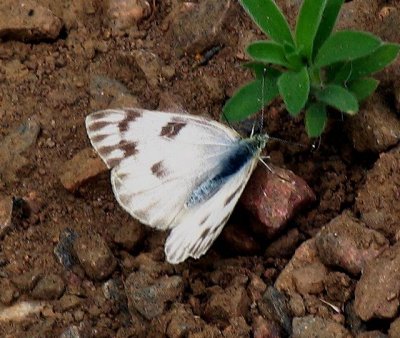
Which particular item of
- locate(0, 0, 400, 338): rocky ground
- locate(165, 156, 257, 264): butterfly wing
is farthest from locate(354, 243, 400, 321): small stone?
locate(165, 156, 257, 264): butterfly wing

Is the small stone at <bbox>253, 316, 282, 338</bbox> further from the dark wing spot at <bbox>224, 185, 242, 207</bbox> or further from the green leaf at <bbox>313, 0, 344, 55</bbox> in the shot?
the green leaf at <bbox>313, 0, 344, 55</bbox>

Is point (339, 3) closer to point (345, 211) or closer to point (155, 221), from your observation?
point (345, 211)

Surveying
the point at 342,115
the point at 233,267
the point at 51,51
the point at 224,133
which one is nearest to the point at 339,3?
the point at 342,115

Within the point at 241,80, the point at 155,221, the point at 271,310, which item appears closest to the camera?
the point at 271,310

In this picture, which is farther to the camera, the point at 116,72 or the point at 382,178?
the point at 116,72

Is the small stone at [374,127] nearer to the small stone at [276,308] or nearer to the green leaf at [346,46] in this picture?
the green leaf at [346,46]

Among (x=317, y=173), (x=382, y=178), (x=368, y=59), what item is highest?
(x=368, y=59)

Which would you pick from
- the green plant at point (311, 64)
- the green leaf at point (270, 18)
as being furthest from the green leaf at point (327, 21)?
the green leaf at point (270, 18)
